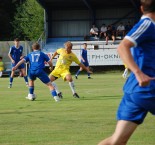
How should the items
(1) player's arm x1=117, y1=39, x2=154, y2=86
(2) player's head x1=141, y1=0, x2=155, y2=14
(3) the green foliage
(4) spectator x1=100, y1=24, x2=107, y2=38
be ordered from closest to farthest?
1. (1) player's arm x1=117, y1=39, x2=154, y2=86
2. (2) player's head x1=141, y1=0, x2=155, y2=14
3. (4) spectator x1=100, y1=24, x2=107, y2=38
4. (3) the green foliage

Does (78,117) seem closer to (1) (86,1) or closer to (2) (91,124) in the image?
(2) (91,124)

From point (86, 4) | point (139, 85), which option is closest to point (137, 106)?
point (139, 85)

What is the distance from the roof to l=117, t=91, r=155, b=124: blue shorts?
42542 mm

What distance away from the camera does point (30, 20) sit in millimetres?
57781

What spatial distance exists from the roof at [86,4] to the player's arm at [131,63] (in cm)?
4272

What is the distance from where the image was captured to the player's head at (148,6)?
5.59 m

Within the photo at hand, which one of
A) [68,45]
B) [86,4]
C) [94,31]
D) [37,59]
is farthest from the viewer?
[86,4]

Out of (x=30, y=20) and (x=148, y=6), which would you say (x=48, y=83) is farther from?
(x=30, y=20)

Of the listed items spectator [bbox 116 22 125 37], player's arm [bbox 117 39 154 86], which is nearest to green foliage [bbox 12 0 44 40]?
spectator [bbox 116 22 125 37]

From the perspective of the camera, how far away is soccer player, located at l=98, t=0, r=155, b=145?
566 cm

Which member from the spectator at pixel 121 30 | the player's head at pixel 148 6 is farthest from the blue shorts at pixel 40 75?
the spectator at pixel 121 30

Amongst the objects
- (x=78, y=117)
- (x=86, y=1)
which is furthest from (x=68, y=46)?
(x=86, y=1)

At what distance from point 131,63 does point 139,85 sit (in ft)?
0.97

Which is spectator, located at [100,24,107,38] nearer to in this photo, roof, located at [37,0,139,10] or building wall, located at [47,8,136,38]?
roof, located at [37,0,139,10]
